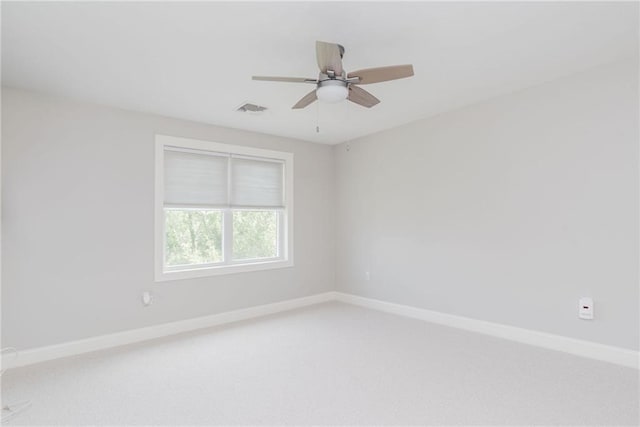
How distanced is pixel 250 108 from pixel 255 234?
1.83 meters

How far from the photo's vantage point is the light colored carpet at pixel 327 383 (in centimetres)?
228

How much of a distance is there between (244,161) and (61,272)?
7.75 ft

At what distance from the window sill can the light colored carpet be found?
0.68 metres

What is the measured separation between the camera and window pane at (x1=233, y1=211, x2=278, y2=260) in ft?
15.6

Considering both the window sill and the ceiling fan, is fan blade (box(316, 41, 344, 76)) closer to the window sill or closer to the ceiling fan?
the ceiling fan

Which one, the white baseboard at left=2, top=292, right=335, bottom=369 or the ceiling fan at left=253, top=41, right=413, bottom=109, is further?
the white baseboard at left=2, top=292, right=335, bottom=369

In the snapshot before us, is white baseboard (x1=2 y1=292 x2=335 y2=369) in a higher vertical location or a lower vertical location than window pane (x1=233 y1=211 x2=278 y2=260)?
lower

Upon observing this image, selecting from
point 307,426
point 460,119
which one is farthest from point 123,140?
point 460,119

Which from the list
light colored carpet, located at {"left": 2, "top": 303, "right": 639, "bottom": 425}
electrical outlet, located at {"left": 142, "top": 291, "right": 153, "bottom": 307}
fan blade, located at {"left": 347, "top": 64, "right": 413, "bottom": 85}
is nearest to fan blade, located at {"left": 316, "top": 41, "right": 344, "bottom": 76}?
fan blade, located at {"left": 347, "top": 64, "right": 413, "bottom": 85}

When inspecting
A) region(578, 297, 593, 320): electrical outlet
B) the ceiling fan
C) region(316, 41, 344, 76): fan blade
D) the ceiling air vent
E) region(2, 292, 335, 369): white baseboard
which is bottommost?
region(2, 292, 335, 369): white baseboard

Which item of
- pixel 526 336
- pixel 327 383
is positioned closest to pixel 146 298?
pixel 327 383

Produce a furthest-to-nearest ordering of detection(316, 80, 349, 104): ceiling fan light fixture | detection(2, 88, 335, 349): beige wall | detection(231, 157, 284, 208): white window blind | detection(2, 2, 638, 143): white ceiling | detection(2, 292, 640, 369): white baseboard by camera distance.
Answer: detection(231, 157, 284, 208): white window blind → detection(2, 88, 335, 349): beige wall → detection(2, 292, 640, 369): white baseboard → detection(316, 80, 349, 104): ceiling fan light fixture → detection(2, 2, 638, 143): white ceiling

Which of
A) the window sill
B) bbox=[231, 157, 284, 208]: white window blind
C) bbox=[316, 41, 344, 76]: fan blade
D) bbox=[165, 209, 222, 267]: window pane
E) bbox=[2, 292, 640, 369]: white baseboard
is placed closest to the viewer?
bbox=[316, 41, 344, 76]: fan blade

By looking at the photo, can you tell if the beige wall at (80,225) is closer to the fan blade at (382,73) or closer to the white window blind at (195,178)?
the white window blind at (195,178)
